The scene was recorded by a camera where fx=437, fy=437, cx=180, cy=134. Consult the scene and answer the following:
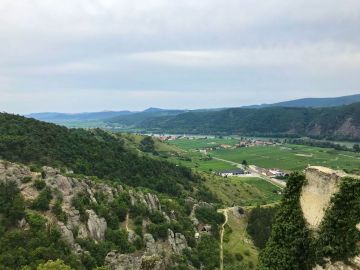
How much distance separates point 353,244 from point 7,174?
5825 centimetres

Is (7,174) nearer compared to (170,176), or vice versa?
(7,174)

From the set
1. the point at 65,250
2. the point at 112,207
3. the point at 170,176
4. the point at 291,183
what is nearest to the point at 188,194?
the point at 170,176

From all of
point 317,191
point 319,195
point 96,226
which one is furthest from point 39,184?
point 319,195

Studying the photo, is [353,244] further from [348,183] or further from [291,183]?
[291,183]

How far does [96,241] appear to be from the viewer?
7338cm

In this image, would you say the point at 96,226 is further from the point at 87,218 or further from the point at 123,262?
the point at 123,262

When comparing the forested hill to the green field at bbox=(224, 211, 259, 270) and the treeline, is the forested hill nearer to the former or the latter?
the green field at bbox=(224, 211, 259, 270)

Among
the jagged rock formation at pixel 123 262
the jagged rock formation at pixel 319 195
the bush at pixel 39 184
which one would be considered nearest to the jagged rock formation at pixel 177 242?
the jagged rock formation at pixel 123 262

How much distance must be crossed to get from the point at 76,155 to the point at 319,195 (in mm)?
88708

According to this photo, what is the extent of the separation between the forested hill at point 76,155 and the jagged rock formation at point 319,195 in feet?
242

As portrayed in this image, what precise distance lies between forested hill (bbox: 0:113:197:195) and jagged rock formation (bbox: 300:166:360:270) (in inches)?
2906

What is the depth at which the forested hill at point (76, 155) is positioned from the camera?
105750 millimetres

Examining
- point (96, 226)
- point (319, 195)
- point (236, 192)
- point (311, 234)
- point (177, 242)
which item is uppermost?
point (319, 195)

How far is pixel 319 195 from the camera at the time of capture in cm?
4256
